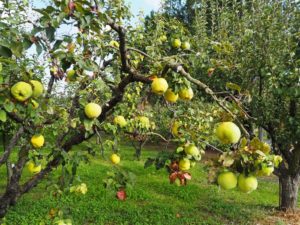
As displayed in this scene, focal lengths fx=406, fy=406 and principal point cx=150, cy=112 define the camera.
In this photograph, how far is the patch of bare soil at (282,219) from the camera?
7.24m

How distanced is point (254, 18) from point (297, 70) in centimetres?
220

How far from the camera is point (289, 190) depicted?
307 inches

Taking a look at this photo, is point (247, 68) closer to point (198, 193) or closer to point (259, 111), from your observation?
point (259, 111)

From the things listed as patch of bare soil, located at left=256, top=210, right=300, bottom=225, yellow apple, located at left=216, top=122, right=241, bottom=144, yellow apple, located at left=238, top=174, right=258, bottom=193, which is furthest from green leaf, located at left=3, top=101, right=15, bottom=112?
patch of bare soil, located at left=256, top=210, right=300, bottom=225

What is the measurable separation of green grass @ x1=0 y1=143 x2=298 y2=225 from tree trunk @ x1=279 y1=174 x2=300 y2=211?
365 millimetres

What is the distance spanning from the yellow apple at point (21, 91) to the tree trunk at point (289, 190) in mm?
6861

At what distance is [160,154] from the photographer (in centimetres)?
255

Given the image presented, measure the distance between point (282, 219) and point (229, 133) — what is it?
21.5 ft

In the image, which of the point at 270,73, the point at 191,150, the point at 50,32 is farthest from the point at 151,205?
the point at 50,32

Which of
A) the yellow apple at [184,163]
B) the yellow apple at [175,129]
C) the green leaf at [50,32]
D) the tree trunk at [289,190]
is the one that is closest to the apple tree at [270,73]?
the tree trunk at [289,190]

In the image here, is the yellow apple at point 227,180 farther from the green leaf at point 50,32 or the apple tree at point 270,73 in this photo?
the apple tree at point 270,73

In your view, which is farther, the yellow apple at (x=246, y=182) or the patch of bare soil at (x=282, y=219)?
the patch of bare soil at (x=282, y=219)

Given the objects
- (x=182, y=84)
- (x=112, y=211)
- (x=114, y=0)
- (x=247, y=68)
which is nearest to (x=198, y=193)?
(x=112, y=211)

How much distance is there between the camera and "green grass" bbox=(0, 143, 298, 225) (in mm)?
6709
